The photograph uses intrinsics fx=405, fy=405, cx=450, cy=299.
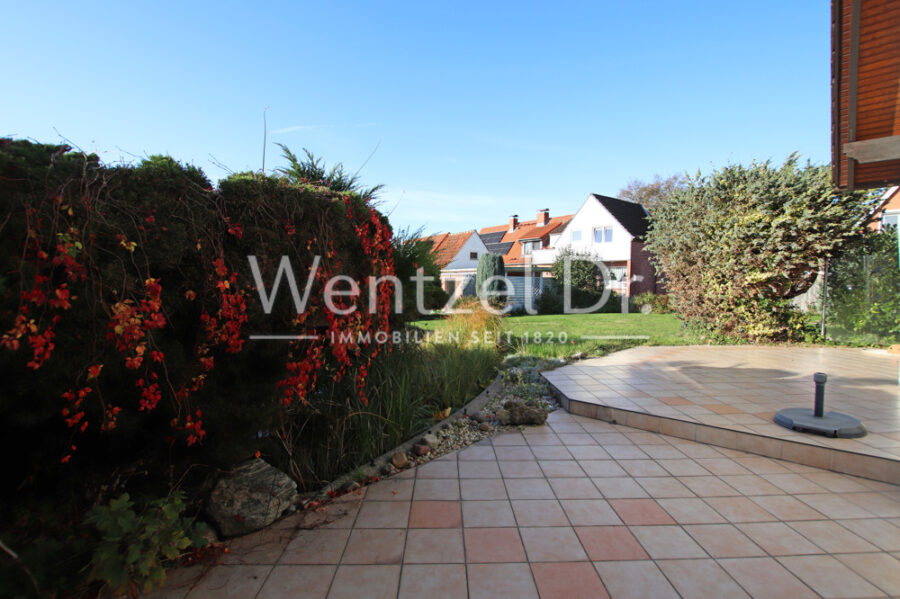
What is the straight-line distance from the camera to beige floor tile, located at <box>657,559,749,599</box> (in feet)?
5.91

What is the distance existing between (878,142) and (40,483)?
6468mm

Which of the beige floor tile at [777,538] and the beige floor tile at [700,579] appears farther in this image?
the beige floor tile at [777,538]

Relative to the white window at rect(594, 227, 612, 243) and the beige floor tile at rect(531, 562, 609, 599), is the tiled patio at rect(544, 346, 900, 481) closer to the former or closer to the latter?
the beige floor tile at rect(531, 562, 609, 599)

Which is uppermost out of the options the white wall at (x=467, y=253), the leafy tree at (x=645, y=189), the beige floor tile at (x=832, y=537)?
the leafy tree at (x=645, y=189)

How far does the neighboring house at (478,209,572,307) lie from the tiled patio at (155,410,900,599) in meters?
14.4

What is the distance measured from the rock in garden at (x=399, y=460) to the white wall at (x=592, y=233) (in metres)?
21.2

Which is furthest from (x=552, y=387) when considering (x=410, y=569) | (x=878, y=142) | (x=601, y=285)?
(x=601, y=285)

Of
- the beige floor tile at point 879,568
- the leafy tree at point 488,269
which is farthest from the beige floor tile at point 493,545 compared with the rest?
the leafy tree at point 488,269

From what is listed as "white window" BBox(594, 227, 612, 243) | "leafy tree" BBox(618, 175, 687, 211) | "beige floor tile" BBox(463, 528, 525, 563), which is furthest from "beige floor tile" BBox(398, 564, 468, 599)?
"leafy tree" BBox(618, 175, 687, 211)

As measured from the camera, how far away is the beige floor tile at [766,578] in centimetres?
179

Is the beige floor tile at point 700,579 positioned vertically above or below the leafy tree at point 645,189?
below

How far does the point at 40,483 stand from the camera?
178 cm

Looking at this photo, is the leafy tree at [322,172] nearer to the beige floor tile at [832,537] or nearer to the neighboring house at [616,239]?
the beige floor tile at [832,537]

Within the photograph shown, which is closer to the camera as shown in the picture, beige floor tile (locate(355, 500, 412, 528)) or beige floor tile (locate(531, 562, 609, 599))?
beige floor tile (locate(531, 562, 609, 599))
